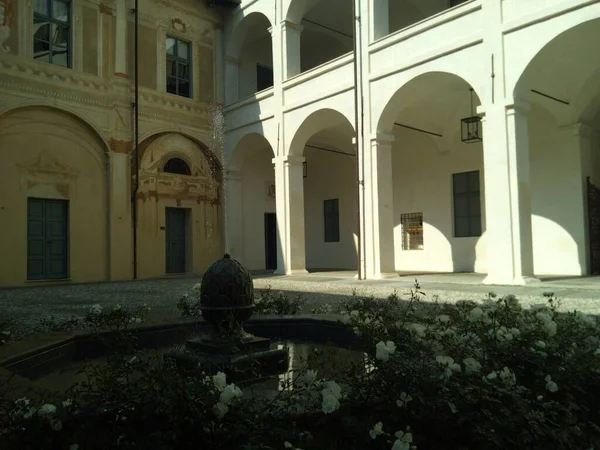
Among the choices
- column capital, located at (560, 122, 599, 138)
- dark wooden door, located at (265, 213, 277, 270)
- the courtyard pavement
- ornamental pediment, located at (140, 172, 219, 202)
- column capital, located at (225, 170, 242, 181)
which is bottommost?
the courtyard pavement

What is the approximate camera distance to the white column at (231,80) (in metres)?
17.8

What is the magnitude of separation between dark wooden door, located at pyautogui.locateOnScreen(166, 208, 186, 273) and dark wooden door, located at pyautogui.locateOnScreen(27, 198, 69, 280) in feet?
10.5

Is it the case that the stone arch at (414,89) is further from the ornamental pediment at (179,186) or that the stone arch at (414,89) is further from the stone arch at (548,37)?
the ornamental pediment at (179,186)

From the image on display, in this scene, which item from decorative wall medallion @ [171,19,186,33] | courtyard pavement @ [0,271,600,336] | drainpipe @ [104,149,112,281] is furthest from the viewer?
decorative wall medallion @ [171,19,186,33]

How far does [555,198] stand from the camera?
13227mm

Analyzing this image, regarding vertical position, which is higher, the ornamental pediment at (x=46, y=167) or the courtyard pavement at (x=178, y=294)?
the ornamental pediment at (x=46, y=167)

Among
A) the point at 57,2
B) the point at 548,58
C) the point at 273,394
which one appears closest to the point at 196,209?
the point at 57,2

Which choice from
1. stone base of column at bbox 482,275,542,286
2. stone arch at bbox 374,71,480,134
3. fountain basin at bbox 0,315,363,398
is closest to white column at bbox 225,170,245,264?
stone arch at bbox 374,71,480,134

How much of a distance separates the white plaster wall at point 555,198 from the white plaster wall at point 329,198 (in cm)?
662

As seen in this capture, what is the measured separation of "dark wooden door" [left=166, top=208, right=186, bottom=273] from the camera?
16578 mm

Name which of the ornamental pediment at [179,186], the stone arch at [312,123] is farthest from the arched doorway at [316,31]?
the ornamental pediment at [179,186]

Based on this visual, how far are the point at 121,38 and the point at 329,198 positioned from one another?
889 cm

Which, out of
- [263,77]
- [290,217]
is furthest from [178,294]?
[263,77]

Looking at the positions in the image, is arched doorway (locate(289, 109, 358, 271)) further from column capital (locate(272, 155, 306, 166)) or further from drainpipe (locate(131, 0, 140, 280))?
drainpipe (locate(131, 0, 140, 280))
